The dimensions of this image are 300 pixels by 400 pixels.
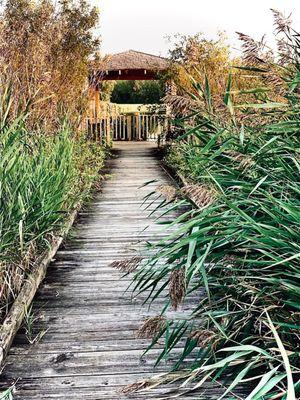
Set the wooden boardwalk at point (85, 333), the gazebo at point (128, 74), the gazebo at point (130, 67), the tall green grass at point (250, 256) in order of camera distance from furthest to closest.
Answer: the gazebo at point (130, 67)
the gazebo at point (128, 74)
the wooden boardwalk at point (85, 333)
the tall green grass at point (250, 256)

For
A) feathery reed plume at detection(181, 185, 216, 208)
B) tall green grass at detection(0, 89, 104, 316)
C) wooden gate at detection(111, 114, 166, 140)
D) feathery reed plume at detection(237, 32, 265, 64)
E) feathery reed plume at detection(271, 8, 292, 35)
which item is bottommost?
wooden gate at detection(111, 114, 166, 140)

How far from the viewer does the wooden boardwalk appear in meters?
2.75

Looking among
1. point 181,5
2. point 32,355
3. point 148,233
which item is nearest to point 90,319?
point 32,355

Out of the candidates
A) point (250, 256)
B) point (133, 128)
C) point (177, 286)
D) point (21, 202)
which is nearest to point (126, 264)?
point (177, 286)

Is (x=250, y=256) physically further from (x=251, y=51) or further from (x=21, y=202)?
(x=21, y=202)

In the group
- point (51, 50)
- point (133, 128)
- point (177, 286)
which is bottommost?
point (133, 128)

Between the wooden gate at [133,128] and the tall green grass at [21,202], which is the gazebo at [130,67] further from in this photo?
the tall green grass at [21,202]

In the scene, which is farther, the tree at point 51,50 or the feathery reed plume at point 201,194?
the tree at point 51,50

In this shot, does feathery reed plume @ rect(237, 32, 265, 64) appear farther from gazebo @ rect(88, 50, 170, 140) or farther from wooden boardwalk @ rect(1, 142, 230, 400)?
gazebo @ rect(88, 50, 170, 140)

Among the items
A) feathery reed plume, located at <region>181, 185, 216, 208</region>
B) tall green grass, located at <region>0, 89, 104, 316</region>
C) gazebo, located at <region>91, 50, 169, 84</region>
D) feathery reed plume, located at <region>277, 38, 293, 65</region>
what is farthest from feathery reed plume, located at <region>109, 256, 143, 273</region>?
gazebo, located at <region>91, 50, 169, 84</region>

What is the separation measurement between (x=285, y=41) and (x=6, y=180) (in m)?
1.89

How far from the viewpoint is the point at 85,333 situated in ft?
11.1

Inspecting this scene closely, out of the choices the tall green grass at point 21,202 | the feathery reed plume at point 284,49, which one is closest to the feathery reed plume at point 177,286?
the feathery reed plume at point 284,49

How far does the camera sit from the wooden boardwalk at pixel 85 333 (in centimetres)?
275
